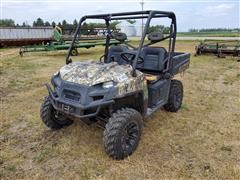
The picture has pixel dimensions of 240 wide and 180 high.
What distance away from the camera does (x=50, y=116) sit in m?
4.21

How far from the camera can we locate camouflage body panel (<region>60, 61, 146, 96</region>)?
338cm

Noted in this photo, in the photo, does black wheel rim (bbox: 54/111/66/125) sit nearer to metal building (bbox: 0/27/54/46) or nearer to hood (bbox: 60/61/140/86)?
hood (bbox: 60/61/140/86)

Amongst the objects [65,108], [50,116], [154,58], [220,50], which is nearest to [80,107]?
[65,108]

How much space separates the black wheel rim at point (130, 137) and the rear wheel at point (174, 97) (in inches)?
66.0

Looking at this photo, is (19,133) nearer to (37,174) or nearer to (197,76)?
(37,174)

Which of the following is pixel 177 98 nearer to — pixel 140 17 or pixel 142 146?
pixel 142 146

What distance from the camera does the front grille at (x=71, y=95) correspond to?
Result: 3.38 meters

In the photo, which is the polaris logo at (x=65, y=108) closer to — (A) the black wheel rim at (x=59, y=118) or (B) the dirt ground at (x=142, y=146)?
(B) the dirt ground at (x=142, y=146)

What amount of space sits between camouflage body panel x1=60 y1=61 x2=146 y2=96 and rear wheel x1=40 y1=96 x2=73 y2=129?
2.20 feet

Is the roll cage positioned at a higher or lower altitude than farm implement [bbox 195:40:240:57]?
higher

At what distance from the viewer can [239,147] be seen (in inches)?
154

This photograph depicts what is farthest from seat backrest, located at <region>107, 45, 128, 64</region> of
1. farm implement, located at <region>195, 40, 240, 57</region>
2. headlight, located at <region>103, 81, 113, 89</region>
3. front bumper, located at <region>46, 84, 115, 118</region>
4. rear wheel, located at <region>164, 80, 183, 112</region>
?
farm implement, located at <region>195, 40, 240, 57</region>

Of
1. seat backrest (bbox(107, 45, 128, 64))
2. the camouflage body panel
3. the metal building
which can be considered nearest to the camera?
the camouflage body panel

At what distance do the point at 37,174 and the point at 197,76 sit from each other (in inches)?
270
